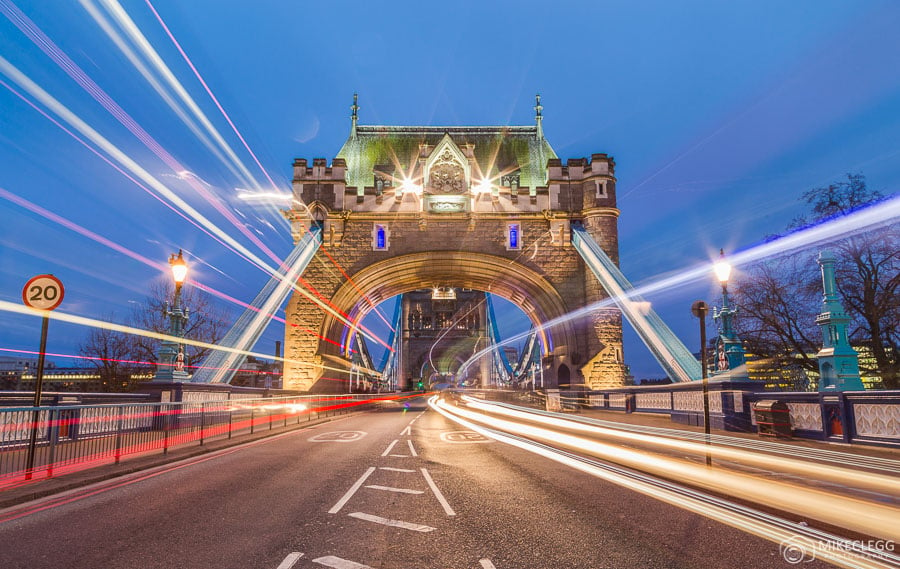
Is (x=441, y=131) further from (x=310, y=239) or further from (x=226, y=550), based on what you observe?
(x=226, y=550)

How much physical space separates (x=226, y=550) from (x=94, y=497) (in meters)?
3.41

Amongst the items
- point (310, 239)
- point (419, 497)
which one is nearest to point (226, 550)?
point (419, 497)

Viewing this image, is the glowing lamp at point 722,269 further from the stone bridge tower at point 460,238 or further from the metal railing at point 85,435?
the stone bridge tower at point 460,238

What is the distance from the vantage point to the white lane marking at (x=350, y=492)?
5.92 metres

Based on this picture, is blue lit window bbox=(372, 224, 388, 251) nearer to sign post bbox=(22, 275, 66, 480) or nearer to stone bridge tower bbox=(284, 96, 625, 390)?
stone bridge tower bbox=(284, 96, 625, 390)

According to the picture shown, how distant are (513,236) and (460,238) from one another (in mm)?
3185

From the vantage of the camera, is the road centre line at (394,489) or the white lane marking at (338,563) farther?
the road centre line at (394,489)

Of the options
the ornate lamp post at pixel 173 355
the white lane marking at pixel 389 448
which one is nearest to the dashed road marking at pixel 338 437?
the white lane marking at pixel 389 448

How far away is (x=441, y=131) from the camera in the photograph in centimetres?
4141

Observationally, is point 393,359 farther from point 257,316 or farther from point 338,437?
point 338,437

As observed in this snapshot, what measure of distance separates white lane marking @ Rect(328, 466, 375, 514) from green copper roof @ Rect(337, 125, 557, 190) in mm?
29361

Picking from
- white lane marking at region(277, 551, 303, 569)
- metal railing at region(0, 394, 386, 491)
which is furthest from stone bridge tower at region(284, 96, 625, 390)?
white lane marking at region(277, 551, 303, 569)

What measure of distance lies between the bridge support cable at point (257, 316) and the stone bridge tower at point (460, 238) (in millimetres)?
846

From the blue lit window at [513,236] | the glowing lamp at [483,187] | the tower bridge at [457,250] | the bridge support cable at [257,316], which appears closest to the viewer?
the bridge support cable at [257,316]
